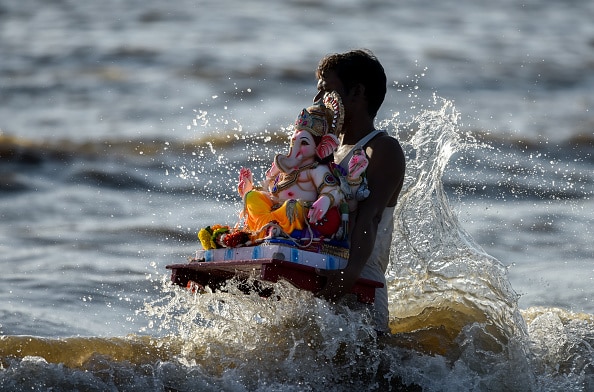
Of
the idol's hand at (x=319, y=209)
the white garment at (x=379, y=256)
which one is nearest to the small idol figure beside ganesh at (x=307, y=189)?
the idol's hand at (x=319, y=209)

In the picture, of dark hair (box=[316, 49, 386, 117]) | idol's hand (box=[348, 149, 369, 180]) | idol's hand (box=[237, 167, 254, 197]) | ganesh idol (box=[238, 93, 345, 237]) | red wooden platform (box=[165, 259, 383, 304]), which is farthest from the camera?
dark hair (box=[316, 49, 386, 117])

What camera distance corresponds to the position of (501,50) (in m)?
17.9

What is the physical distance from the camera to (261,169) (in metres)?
11.2

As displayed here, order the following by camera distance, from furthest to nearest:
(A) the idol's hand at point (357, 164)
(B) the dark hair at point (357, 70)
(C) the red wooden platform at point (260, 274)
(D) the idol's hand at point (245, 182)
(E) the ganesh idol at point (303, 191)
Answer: (B) the dark hair at point (357, 70)
(D) the idol's hand at point (245, 182)
(A) the idol's hand at point (357, 164)
(E) the ganesh idol at point (303, 191)
(C) the red wooden platform at point (260, 274)

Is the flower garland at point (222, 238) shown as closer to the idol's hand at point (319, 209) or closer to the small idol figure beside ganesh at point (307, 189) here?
the small idol figure beside ganesh at point (307, 189)

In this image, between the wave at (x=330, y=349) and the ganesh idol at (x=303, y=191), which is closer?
the ganesh idol at (x=303, y=191)

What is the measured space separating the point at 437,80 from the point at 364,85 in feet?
35.1

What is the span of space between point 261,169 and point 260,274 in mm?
6295

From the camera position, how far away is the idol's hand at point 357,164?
16.8ft

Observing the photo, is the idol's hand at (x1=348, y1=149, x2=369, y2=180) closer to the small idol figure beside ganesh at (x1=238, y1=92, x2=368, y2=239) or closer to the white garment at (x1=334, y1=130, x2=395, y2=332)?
the small idol figure beside ganesh at (x1=238, y1=92, x2=368, y2=239)

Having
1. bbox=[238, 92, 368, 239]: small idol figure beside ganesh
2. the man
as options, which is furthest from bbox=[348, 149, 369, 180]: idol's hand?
the man

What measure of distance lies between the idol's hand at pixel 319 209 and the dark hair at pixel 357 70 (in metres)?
0.71

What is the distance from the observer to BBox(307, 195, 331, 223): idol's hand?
16.2ft

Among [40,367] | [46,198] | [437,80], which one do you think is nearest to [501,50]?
[437,80]
